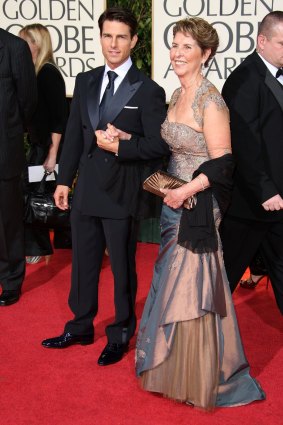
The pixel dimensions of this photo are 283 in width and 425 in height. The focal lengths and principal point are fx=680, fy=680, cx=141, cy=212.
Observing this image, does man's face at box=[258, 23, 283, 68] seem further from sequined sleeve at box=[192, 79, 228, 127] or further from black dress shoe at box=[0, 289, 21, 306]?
black dress shoe at box=[0, 289, 21, 306]

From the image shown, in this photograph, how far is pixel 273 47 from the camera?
330cm

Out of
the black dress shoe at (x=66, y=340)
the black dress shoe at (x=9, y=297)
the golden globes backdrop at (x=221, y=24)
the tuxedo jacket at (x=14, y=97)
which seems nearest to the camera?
the black dress shoe at (x=66, y=340)

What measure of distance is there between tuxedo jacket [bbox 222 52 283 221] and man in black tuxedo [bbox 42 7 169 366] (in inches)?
14.0

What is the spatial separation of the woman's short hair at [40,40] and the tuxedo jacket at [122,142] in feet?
5.12

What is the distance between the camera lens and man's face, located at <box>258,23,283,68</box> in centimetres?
327

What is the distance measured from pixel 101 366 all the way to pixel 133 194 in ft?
2.94

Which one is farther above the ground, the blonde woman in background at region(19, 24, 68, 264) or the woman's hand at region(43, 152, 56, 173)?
the blonde woman in background at region(19, 24, 68, 264)

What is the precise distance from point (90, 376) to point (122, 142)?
1157 millimetres

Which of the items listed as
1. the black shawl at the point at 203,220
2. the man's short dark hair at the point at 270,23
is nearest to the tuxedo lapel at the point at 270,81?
the man's short dark hair at the point at 270,23

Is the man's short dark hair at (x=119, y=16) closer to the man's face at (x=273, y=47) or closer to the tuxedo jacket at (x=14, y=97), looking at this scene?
the man's face at (x=273, y=47)

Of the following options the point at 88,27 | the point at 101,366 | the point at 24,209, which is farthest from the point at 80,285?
the point at 88,27

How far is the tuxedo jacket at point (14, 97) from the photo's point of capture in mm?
4020

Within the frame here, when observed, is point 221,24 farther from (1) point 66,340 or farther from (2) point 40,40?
(1) point 66,340

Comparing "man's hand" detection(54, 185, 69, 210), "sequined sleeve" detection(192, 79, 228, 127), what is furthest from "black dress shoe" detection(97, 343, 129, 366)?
"sequined sleeve" detection(192, 79, 228, 127)
